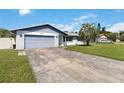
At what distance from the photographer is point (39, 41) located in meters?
25.6

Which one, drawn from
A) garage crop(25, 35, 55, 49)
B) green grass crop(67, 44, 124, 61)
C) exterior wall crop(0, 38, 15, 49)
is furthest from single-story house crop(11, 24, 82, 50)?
green grass crop(67, 44, 124, 61)

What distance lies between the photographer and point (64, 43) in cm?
3012

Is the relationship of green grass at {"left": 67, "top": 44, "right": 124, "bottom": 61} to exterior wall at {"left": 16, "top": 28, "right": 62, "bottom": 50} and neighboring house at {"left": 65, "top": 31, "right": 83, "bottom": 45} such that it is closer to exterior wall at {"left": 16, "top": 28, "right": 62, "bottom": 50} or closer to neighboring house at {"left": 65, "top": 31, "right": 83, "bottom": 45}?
exterior wall at {"left": 16, "top": 28, "right": 62, "bottom": 50}

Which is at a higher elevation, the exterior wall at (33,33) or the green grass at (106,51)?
the exterior wall at (33,33)

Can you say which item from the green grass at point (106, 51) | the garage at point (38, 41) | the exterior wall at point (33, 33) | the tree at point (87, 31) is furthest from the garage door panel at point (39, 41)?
the tree at point (87, 31)

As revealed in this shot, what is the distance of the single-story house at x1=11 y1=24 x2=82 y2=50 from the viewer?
23.7 meters

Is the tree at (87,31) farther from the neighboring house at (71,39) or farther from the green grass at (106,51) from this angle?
the green grass at (106,51)

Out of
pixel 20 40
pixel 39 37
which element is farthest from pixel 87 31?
pixel 20 40

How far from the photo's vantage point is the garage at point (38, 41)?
24.3m

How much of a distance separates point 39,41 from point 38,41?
173 mm

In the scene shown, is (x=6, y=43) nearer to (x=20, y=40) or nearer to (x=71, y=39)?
(x=20, y=40)

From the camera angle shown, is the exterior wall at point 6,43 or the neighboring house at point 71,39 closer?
the exterior wall at point 6,43
